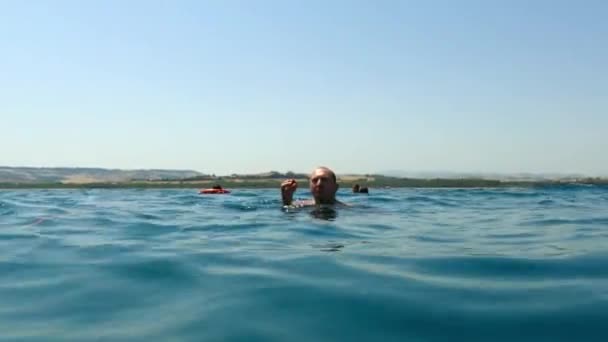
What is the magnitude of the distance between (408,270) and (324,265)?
0.78 m

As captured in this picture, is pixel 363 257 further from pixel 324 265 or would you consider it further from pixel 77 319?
pixel 77 319

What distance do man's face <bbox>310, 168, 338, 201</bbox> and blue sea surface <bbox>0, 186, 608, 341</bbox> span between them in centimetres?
278

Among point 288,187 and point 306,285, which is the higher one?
point 288,187

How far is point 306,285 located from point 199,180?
63.8m

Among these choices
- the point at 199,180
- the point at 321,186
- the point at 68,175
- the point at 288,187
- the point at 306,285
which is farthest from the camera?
the point at 68,175

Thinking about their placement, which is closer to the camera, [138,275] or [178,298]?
[178,298]

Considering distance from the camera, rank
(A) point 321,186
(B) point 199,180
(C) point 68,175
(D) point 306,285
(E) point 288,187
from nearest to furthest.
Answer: (D) point 306,285 → (A) point 321,186 → (E) point 288,187 → (B) point 199,180 → (C) point 68,175

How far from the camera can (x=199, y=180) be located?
66938 millimetres

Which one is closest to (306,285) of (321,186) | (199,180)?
(321,186)

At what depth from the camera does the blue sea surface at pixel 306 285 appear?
132 inches

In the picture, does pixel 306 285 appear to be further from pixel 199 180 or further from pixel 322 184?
pixel 199 180

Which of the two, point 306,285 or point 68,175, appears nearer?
point 306,285

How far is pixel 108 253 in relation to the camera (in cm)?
624

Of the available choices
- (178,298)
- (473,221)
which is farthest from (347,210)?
(178,298)
